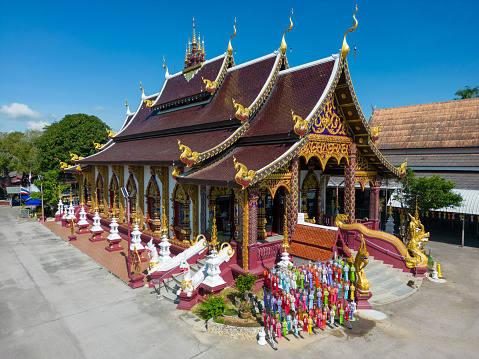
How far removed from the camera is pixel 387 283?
11617mm

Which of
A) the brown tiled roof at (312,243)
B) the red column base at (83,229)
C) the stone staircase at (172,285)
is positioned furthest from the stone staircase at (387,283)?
the red column base at (83,229)

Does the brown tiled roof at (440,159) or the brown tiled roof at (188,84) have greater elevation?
the brown tiled roof at (188,84)

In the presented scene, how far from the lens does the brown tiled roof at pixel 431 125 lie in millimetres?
23719

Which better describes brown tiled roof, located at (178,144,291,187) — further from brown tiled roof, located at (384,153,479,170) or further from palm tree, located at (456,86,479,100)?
palm tree, located at (456,86,479,100)

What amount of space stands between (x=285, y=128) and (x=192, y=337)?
773 cm

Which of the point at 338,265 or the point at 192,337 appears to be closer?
the point at 192,337

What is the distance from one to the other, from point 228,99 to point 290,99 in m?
3.65

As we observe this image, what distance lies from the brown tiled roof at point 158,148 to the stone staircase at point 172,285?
4.08 m

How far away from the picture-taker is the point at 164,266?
40.1 ft

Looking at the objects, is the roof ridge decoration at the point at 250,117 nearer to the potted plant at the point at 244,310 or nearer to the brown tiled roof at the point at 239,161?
the brown tiled roof at the point at 239,161

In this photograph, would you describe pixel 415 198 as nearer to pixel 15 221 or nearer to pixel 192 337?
pixel 192 337

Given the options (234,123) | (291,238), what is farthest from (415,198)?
(234,123)

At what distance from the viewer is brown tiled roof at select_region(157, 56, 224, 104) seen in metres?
18.0

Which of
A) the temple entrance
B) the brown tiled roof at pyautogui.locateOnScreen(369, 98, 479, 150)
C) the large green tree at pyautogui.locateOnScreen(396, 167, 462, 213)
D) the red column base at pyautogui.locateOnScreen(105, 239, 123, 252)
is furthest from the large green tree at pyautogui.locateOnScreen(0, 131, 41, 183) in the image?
the large green tree at pyautogui.locateOnScreen(396, 167, 462, 213)
